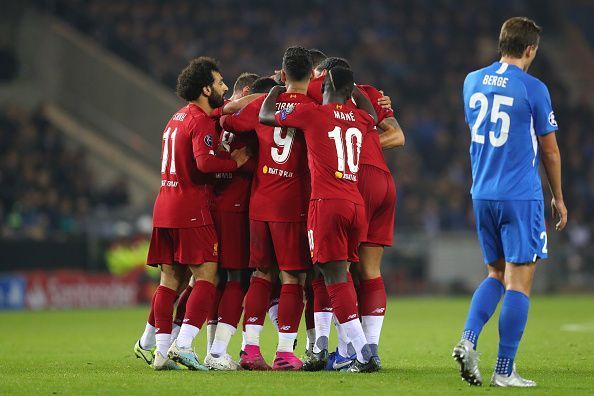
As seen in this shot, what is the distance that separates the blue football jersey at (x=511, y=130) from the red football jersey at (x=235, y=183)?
2.18m

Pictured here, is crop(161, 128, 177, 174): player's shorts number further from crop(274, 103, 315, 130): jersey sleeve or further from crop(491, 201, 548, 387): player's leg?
crop(491, 201, 548, 387): player's leg

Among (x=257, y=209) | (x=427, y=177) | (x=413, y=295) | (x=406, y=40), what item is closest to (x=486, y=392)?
(x=257, y=209)

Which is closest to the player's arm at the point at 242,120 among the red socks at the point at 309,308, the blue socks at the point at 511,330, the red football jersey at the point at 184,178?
the red football jersey at the point at 184,178

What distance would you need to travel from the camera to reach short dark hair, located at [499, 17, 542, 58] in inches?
292

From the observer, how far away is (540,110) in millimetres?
7387

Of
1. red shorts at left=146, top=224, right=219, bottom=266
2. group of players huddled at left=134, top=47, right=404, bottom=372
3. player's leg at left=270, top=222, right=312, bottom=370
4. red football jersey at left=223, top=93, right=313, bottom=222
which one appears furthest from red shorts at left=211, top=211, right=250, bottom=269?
player's leg at left=270, top=222, right=312, bottom=370

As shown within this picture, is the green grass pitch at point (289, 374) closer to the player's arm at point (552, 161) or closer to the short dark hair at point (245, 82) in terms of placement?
the player's arm at point (552, 161)

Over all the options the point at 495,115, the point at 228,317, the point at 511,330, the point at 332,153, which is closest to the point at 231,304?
the point at 228,317

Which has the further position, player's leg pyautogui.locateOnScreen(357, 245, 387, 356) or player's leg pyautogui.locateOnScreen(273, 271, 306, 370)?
player's leg pyautogui.locateOnScreen(357, 245, 387, 356)

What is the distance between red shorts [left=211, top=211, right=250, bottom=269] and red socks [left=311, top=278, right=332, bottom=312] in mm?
623

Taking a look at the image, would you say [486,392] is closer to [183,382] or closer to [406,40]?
[183,382]

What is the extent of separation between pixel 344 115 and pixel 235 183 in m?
1.21

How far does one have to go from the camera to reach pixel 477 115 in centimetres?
760

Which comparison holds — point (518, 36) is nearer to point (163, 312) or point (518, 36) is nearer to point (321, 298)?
point (321, 298)
